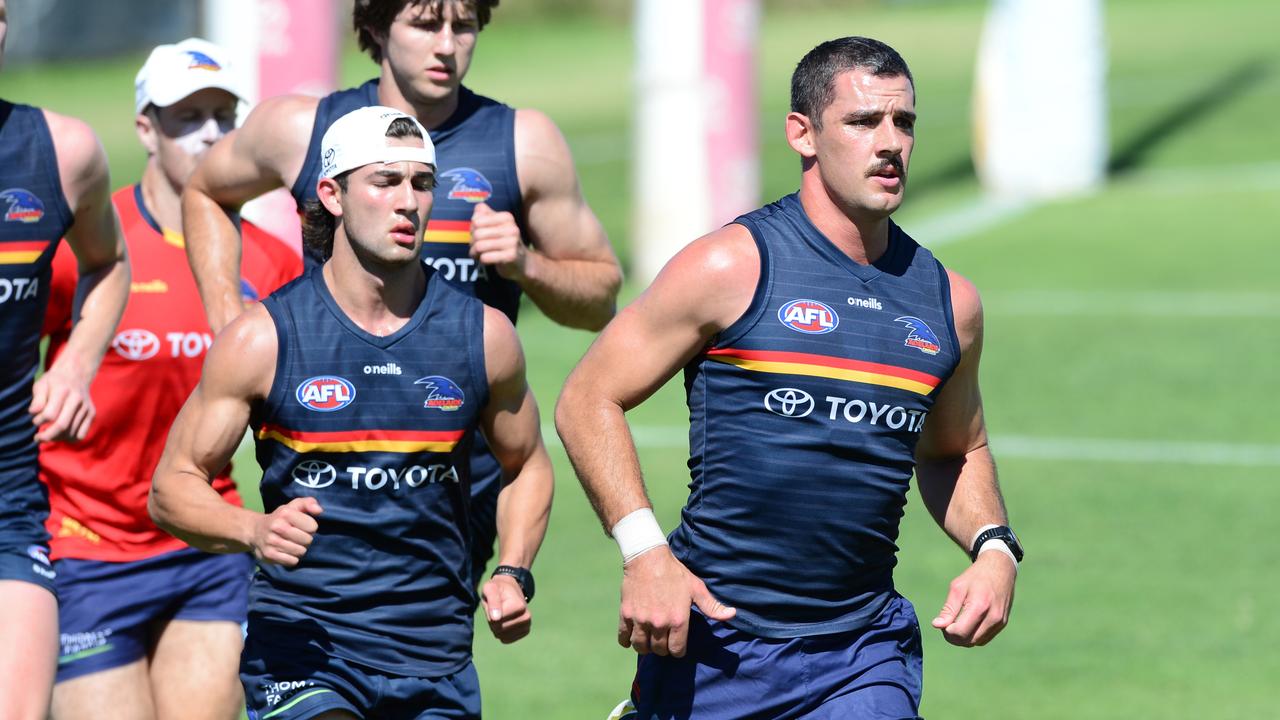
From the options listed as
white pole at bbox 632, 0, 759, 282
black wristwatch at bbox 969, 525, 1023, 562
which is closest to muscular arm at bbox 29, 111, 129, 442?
black wristwatch at bbox 969, 525, 1023, 562

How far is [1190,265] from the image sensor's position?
72.8 feet

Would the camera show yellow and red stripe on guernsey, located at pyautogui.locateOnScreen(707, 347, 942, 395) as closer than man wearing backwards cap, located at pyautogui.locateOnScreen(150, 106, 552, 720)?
Yes

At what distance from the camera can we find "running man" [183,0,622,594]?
6.72 m

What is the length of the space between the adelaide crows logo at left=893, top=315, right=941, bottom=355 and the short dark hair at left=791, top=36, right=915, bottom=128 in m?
0.58

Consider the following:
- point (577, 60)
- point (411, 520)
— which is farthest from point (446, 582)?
point (577, 60)

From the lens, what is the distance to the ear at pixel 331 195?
5.90m

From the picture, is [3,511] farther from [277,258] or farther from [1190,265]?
[1190,265]

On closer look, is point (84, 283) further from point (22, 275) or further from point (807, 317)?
point (807, 317)

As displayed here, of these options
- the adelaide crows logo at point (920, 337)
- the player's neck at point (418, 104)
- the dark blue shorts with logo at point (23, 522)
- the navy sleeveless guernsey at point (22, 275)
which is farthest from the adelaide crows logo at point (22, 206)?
the adelaide crows logo at point (920, 337)

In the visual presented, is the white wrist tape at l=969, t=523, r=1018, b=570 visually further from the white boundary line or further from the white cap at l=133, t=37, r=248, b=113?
the white boundary line

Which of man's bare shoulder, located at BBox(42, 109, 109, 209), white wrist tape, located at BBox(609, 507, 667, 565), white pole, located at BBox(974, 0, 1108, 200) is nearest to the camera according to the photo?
white wrist tape, located at BBox(609, 507, 667, 565)

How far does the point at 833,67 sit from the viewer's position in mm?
5441

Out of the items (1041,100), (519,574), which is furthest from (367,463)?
(1041,100)

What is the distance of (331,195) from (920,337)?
177cm
